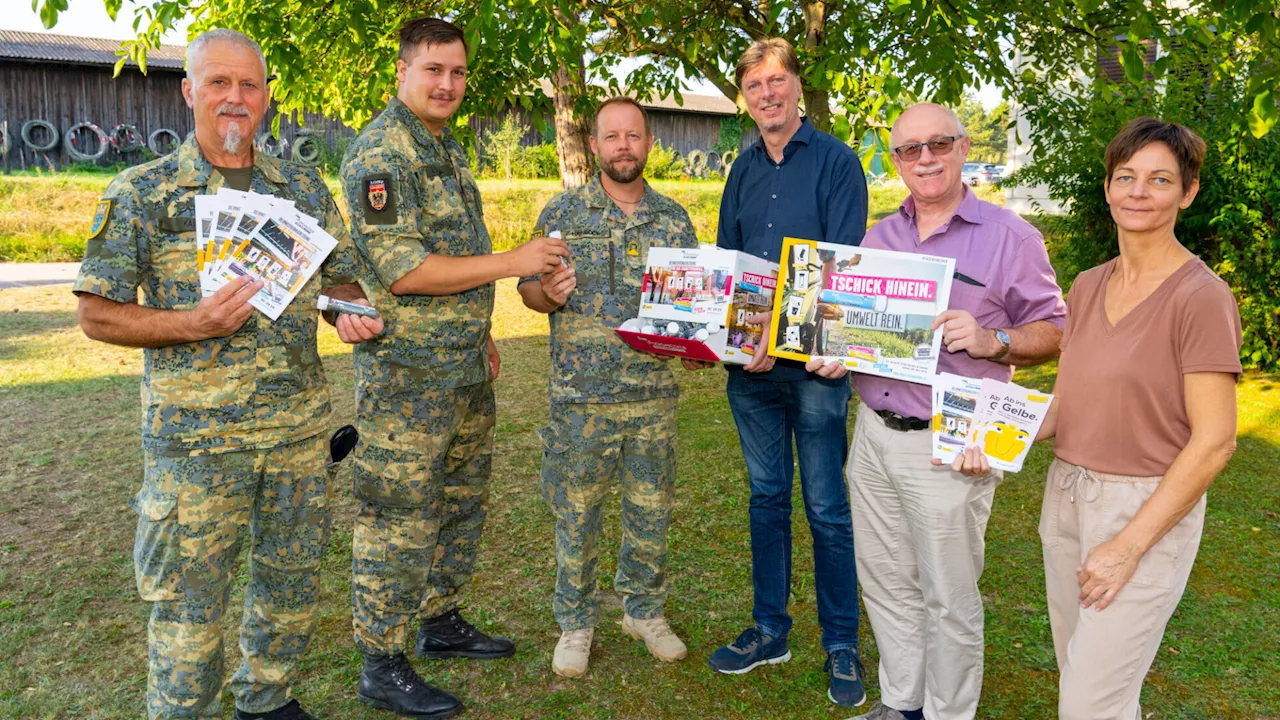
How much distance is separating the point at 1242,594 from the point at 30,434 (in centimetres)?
877

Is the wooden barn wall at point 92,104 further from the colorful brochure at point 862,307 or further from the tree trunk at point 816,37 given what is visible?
the colorful brochure at point 862,307

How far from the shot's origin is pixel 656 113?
33.3 m

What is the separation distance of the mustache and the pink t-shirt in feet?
8.82

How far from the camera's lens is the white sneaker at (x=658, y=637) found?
13.0 feet

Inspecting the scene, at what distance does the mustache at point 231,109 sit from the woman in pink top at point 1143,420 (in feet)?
8.71

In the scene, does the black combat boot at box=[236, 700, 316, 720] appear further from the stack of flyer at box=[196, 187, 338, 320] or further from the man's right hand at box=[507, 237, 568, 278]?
the man's right hand at box=[507, 237, 568, 278]

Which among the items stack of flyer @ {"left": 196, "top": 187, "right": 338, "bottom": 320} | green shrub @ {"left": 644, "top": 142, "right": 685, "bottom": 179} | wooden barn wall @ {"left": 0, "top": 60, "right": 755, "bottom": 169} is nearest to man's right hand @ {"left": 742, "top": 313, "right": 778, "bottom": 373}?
stack of flyer @ {"left": 196, "top": 187, "right": 338, "bottom": 320}

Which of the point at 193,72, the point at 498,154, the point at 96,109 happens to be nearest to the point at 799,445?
the point at 193,72

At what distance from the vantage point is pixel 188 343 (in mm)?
2830

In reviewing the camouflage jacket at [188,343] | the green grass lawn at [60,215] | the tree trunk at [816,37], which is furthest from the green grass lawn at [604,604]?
the green grass lawn at [60,215]

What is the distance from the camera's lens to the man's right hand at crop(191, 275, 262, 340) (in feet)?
8.89

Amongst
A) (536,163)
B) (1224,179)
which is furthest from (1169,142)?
(536,163)

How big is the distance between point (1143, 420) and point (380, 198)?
2.64 meters

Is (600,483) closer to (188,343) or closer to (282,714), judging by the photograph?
(282,714)
